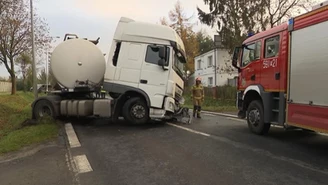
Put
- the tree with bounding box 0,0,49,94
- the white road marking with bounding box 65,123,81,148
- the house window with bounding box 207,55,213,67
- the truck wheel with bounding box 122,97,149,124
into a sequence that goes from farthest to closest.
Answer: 1. the house window with bounding box 207,55,213,67
2. the tree with bounding box 0,0,49,94
3. the truck wheel with bounding box 122,97,149,124
4. the white road marking with bounding box 65,123,81,148

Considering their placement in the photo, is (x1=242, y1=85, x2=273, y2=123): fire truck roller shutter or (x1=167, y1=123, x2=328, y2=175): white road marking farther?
(x1=242, y1=85, x2=273, y2=123): fire truck roller shutter

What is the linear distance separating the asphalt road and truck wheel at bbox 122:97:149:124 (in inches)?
28.3

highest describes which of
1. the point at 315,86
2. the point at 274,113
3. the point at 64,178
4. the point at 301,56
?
the point at 301,56

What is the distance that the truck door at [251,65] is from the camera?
27.9 feet

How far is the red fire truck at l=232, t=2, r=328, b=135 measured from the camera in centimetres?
601

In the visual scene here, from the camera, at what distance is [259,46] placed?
850cm

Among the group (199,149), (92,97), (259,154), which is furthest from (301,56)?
(92,97)

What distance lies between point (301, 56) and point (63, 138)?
630 cm

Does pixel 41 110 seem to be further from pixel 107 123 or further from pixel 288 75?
pixel 288 75

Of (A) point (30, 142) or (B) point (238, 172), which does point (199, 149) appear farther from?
(A) point (30, 142)

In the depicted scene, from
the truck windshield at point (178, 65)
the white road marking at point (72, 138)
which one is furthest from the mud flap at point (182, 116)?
the white road marking at point (72, 138)

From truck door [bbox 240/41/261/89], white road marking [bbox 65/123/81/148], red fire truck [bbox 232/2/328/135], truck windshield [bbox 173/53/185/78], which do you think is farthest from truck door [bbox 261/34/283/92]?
white road marking [bbox 65/123/81/148]

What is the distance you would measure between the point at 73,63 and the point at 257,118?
6607 mm

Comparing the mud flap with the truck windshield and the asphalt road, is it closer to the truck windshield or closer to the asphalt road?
the truck windshield
